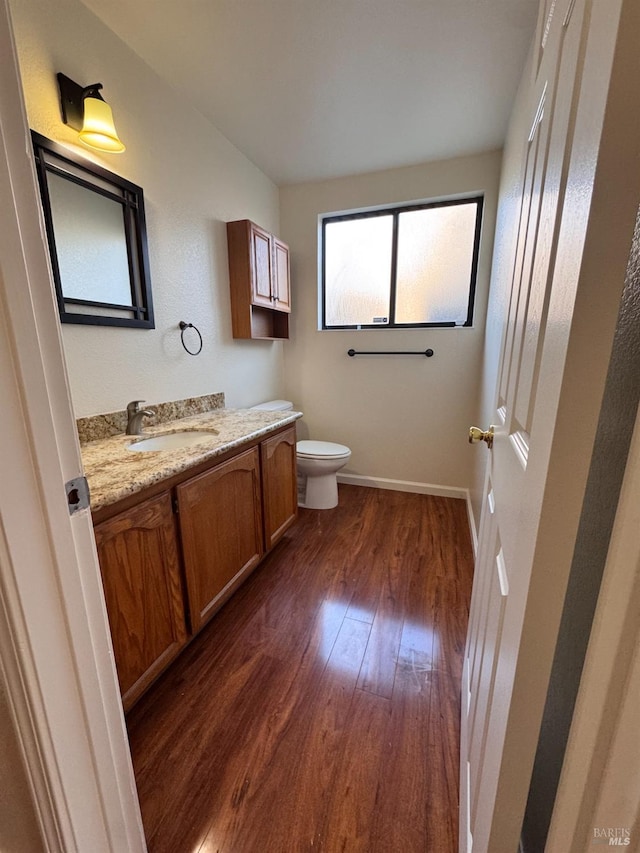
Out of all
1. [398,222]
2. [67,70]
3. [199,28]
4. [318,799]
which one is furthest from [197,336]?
[318,799]

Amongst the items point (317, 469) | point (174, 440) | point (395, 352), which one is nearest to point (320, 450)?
point (317, 469)

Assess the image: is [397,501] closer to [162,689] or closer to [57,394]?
[162,689]

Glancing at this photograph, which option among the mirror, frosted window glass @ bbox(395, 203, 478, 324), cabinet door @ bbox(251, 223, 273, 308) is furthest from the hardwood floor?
frosted window glass @ bbox(395, 203, 478, 324)

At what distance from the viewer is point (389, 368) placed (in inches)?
111

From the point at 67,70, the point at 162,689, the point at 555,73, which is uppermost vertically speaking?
the point at 67,70

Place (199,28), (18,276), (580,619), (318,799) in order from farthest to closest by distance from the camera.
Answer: (199,28)
(318,799)
(580,619)
(18,276)

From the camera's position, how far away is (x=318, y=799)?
3.12ft

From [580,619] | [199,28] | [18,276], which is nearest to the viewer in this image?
[18,276]

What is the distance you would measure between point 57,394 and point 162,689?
51.0 inches

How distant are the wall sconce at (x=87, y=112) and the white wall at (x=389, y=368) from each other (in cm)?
173

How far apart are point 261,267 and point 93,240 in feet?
3.67

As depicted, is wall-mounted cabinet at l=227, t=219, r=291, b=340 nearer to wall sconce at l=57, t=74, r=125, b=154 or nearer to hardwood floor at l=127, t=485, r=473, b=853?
wall sconce at l=57, t=74, r=125, b=154

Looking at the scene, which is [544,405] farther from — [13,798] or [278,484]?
[278,484]

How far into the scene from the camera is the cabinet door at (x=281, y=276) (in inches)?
99.0
